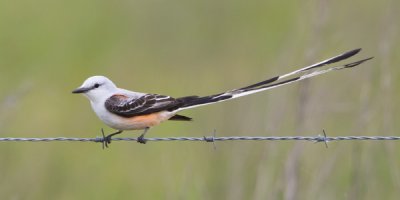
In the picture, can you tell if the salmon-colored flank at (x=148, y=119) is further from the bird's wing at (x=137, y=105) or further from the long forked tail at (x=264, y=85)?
the long forked tail at (x=264, y=85)

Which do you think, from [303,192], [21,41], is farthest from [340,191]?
[21,41]

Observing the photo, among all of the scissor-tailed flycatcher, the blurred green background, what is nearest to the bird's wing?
the scissor-tailed flycatcher

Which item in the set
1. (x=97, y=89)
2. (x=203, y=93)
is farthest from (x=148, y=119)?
(x=203, y=93)

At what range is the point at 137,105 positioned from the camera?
6406 millimetres

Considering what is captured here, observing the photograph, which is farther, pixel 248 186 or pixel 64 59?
pixel 64 59

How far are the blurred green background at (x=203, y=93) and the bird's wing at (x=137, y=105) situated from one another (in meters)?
0.54

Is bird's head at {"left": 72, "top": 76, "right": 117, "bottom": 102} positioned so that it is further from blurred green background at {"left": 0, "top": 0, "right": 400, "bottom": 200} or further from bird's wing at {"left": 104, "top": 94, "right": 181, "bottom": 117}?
blurred green background at {"left": 0, "top": 0, "right": 400, "bottom": 200}

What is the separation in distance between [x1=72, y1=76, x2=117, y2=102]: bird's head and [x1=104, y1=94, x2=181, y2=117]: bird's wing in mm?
71

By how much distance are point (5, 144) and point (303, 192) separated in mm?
2314

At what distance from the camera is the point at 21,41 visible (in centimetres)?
1249

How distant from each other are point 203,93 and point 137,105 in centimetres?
387

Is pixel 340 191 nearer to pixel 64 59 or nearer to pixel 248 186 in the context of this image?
pixel 248 186

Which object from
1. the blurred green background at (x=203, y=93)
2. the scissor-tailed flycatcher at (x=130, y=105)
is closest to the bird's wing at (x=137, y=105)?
the scissor-tailed flycatcher at (x=130, y=105)

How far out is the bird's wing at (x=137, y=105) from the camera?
Result: 20.8 ft
